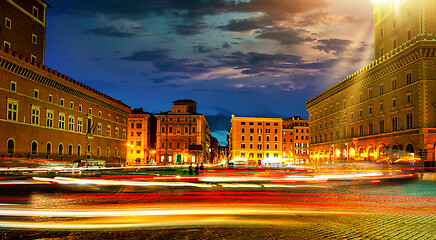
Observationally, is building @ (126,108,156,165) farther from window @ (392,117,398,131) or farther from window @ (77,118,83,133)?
window @ (392,117,398,131)

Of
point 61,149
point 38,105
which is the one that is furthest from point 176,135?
point 38,105

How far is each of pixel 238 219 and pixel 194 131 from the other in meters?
98.4

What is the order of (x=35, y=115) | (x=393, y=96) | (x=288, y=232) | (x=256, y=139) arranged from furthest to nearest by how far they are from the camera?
(x=256, y=139)
(x=393, y=96)
(x=35, y=115)
(x=288, y=232)

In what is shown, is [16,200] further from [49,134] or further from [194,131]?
[194,131]

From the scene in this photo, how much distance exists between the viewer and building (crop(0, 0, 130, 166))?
43.5 metres

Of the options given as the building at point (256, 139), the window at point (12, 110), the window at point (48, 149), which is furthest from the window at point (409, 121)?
the building at point (256, 139)

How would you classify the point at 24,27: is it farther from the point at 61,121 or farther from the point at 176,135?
the point at 176,135

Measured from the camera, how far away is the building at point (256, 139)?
405ft

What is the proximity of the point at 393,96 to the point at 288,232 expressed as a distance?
54508mm

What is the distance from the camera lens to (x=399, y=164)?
49.2 meters

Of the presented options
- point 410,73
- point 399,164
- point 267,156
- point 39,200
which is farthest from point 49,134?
point 267,156

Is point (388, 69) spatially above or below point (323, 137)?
above

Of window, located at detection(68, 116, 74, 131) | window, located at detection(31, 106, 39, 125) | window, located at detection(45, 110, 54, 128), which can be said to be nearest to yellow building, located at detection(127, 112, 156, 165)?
window, located at detection(68, 116, 74, 131)

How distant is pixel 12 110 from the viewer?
44.0 m
